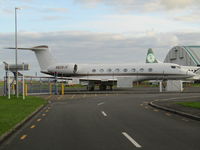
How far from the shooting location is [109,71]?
173 ft

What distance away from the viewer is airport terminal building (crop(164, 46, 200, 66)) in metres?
123

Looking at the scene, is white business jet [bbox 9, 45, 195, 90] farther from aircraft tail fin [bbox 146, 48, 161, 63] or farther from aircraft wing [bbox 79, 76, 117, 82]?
aircraft tail fin [bbox 146, 48, 161, 63]

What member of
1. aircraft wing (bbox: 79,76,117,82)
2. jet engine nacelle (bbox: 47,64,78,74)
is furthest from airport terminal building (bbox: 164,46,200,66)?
jet engine nacelle (bbox: 47,64,78,74)

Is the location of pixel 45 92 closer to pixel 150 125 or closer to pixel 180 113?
pixel 180 113

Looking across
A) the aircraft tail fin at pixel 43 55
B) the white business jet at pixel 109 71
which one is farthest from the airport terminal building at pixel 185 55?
Result: the aircraft tail fin at pixel 43 55

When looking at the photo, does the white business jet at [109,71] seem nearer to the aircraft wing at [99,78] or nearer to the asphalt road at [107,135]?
the aircraft wing at [99,78]

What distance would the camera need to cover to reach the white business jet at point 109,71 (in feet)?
165

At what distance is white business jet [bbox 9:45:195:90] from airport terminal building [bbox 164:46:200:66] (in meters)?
73.2

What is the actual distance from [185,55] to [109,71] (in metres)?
79.9

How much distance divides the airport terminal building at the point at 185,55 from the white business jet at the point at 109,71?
7315cm

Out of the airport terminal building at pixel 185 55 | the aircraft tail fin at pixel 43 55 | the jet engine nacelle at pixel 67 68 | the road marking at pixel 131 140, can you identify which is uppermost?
the airport terminal building at pixel 185 55

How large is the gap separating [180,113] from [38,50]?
40006 mm

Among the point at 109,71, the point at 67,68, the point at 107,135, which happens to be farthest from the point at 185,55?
the point at 107,135

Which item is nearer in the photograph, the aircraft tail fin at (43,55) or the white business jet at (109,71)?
the white business jet at (109,71)
